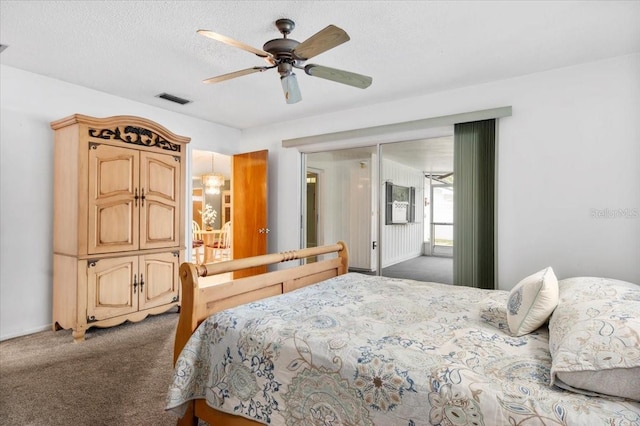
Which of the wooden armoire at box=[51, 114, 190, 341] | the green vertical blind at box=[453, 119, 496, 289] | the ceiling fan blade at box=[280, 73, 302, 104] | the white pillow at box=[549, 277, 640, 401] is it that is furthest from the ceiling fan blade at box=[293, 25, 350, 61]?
the wooden armoire at box=[51, 114, 190, 341]

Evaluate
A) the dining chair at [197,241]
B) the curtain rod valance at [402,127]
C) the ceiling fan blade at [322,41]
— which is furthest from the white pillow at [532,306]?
the dining chair at [197,241]

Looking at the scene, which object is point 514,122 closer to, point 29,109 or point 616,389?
point 616,389

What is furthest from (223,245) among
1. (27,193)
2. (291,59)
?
(291,59)

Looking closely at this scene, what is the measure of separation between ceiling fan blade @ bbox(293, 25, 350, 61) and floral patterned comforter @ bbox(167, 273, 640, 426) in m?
1.44

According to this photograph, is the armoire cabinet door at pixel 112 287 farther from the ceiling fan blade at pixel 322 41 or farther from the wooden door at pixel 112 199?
the ceiling fan blade at pixel 322 41

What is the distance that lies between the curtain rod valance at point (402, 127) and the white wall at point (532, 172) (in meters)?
0.12

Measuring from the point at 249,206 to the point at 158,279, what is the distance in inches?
65.4

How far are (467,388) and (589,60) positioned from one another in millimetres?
3088

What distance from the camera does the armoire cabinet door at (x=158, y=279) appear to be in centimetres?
338

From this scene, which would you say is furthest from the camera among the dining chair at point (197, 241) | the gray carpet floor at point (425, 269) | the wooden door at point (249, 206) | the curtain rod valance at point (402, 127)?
the dining chair at point (197, 241)

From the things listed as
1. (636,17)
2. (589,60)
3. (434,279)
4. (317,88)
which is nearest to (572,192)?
(589,60)

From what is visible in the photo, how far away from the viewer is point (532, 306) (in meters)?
1.50

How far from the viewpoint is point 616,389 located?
0.99 meters

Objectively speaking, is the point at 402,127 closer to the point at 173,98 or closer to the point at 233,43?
the point at 233,43
